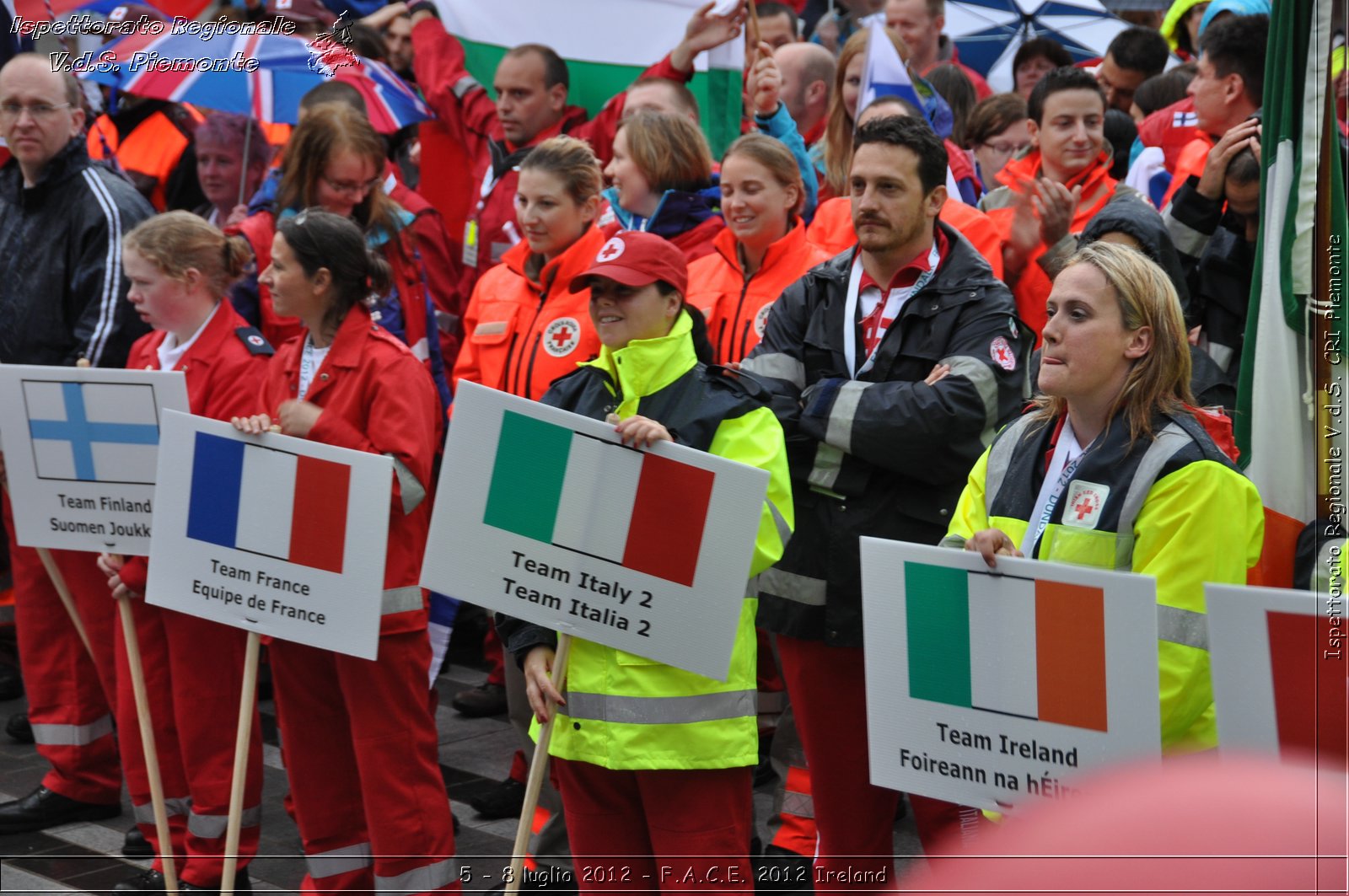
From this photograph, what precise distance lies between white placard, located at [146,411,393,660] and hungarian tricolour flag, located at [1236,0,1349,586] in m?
2.44

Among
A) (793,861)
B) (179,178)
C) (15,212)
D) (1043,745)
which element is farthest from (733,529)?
(179,178)

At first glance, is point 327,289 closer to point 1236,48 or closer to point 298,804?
point 298,804

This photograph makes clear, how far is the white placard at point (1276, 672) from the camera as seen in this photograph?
2809 millimetres

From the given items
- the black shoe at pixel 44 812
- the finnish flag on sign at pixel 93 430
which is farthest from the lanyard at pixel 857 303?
the black shoe at pixel 44 812

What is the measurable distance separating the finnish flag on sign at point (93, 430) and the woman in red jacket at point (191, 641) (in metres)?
0.21

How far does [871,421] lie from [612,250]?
834 mm

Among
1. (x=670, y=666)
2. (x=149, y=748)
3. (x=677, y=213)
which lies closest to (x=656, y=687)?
(x=670, y=666)

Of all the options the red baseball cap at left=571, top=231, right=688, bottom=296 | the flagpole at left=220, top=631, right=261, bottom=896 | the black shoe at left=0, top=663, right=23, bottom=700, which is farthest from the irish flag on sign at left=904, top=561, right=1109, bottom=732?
the black shoe at left=0, top=663, right=23, bottom=700

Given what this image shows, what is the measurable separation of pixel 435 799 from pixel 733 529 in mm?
1663

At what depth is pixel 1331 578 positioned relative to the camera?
139 inches

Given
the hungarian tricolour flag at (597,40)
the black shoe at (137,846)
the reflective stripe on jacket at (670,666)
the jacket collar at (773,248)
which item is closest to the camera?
the reflective stripe on jacket at (670,666)

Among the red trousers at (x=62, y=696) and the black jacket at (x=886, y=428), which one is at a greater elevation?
the black jacket at (x=886, y=428)

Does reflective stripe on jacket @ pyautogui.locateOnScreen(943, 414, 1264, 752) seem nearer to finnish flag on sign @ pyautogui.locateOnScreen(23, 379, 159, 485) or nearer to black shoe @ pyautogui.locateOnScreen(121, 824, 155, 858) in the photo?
finnish flag on sign @ pyautogui.locateOnScreen(23, 379, 159, 485)

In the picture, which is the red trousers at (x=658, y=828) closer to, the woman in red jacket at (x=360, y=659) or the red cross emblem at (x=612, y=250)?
the woman in red jacket at (x=360, y=659)
